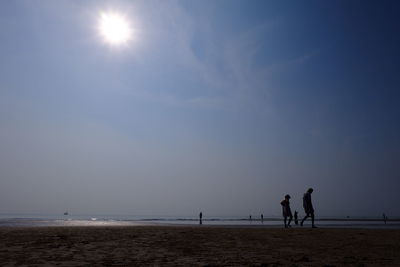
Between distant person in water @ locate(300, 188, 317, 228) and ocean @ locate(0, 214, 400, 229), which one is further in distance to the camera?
Answer: ocean @ locate(0, 214, 400, 229)

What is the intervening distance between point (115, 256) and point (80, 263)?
1.31 metres

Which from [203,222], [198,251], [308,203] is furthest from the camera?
[203,222]

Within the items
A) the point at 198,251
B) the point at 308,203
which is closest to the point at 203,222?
the point at 308,203

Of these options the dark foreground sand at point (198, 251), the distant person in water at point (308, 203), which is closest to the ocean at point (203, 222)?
the distant person in water at point (308, 203)

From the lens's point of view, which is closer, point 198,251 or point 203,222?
point 198,251

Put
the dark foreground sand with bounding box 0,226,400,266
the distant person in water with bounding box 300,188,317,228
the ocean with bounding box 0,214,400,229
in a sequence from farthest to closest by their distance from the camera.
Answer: the ocean with bounding box 0,214,400,229, the distant person in water with bounding box 300,188,317,228, the dark foreground sand with bounding box 0,226,400,266

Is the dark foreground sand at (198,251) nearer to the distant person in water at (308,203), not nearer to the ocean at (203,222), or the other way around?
the distant person in water at (308,203)

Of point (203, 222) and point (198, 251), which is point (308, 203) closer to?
point (198, 251)

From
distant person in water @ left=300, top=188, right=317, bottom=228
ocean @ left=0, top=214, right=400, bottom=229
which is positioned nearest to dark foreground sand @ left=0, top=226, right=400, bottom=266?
distant person in water @ left=300, top=188, right=317, bottom=228

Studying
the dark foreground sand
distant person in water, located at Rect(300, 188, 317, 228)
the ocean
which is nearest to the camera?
the dark foreground sand

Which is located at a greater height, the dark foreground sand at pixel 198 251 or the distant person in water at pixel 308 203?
the distant person in water at pixel 308 203

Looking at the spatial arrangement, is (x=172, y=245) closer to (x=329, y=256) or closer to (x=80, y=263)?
(x=80, y=263)

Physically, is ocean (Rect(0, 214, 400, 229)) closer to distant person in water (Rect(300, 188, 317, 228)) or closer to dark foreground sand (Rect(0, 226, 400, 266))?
distant person in water (Rect(300, 188, 317, 228))

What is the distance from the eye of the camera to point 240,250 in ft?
34.3
